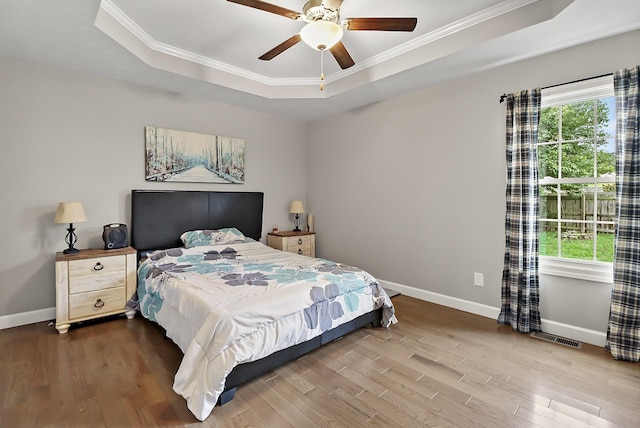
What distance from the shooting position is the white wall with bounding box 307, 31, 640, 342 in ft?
9.05

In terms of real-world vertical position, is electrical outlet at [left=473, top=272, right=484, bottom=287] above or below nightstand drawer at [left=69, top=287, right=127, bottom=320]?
above

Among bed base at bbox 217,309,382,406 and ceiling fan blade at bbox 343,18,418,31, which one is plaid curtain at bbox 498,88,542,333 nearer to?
bed base at bbox 217,309,382,406

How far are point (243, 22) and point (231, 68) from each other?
1.02m

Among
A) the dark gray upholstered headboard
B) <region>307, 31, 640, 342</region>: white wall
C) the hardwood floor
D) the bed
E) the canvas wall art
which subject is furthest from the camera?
the canvas wall art

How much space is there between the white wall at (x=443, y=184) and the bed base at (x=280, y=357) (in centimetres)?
128

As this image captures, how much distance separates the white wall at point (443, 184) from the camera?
2.76 meters

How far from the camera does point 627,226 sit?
2412mm

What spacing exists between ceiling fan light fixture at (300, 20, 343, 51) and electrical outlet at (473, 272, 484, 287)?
274 centimetres

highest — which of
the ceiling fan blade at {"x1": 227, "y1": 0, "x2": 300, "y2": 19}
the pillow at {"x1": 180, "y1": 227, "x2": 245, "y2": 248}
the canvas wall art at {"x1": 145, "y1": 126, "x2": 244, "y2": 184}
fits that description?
the ceiling fan blade at {"x1": 227, "y1": 0, "x2": 300, "y2": 19}

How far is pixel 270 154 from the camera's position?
4898mm

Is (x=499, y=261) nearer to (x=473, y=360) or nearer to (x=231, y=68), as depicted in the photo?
(x=473, y=360)

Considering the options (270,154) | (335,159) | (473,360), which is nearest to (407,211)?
(335,159)

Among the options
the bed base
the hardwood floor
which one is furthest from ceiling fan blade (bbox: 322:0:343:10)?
the hardwood floor

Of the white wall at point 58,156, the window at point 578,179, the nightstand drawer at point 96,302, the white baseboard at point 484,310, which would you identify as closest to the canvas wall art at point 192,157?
the white wall at point 58,156
